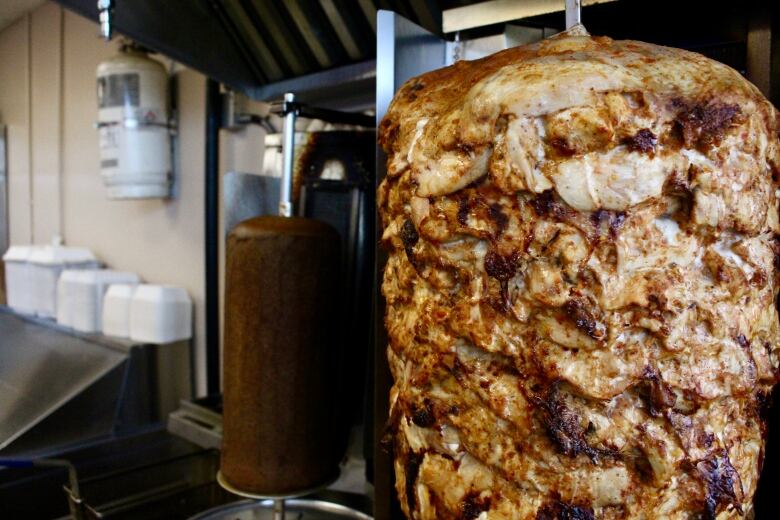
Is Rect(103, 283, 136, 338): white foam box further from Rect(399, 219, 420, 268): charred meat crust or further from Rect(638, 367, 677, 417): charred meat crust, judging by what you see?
Rect(638, 367, 677, 417): charred meat crust

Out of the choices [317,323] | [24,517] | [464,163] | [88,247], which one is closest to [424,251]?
[464,163]

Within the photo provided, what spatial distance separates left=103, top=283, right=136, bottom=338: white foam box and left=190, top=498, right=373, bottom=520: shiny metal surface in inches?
46.5

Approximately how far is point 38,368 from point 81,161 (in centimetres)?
192

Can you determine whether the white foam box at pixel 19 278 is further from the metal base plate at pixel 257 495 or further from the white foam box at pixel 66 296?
the metal base plate at pixel 257 495

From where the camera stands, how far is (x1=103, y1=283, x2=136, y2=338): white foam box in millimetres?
2562

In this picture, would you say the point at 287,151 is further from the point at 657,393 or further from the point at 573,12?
the point at 657,393

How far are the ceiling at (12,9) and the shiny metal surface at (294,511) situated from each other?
6.00 ft

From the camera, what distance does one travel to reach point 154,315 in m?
2.53

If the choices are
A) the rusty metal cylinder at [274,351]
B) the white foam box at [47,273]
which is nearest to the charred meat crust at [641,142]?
the rusty metal cylinder at [274,351]

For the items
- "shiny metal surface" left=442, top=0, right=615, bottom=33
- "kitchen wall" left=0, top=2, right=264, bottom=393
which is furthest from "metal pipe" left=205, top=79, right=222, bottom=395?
"shiny metal surface" left=442, top=0, right=615, bottom=33

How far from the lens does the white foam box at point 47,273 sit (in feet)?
8.77

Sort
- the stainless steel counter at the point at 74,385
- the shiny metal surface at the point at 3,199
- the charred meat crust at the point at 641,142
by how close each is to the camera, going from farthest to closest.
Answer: the shiny metal surface at the point at 3,199 → the stainless steel counter at the point at 74,385 → the charred meat crust at the point at 641,142

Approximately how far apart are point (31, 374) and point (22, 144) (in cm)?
156

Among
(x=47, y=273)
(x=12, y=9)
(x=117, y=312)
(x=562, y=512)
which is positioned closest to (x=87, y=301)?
(x=117, y=312)
